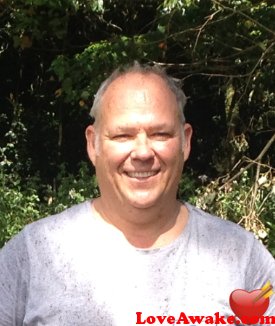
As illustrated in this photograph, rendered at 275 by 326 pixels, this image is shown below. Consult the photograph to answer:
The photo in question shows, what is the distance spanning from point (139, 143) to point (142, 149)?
0.02 metres

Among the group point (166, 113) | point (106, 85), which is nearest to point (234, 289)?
point (166, 113)

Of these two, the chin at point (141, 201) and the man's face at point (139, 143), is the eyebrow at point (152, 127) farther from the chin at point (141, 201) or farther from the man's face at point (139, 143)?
the chin at point (141, 201)

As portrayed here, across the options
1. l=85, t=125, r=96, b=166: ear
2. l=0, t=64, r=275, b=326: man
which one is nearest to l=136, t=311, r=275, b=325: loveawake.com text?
l=0, t=64, r=275, b=326: man

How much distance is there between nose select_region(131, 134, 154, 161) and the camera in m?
1.59

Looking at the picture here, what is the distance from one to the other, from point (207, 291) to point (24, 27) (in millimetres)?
3678

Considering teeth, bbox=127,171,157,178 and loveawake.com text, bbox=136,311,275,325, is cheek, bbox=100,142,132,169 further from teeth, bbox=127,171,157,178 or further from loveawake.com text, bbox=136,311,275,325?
loveawake.com text, bbox=136,311,275,325

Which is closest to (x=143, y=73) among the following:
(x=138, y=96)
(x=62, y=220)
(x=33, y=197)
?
(x=138, y=96)

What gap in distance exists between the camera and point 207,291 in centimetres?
166

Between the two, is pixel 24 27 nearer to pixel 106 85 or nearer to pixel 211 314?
pixel 106 85

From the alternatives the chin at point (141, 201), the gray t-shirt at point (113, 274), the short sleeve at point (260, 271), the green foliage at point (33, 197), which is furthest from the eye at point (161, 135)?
the green foliage at point (33, 197)

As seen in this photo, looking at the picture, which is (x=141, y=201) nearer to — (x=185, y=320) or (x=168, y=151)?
(x=168, y=151)

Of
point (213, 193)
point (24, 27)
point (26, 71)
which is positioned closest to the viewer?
point (213, 193)

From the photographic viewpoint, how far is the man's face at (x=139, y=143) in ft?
5.28

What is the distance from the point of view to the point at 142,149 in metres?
1.59
